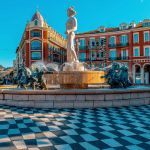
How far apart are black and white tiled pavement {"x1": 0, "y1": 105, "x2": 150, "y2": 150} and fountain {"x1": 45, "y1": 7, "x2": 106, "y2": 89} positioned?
3.03 m

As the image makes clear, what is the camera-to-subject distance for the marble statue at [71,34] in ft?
43.1

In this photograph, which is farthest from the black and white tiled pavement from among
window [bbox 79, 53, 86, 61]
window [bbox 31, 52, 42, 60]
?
window [bbox 31, 52, 42, 60]

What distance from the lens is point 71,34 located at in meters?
13.3

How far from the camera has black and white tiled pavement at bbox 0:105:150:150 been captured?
4.67 m

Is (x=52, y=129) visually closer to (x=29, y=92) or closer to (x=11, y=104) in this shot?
(x=29, y=92)

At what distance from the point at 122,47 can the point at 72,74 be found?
34.7 metres

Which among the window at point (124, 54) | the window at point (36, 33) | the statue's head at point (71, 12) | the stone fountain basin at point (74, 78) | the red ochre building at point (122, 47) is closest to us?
the stone fountain basin at point (74, 78)

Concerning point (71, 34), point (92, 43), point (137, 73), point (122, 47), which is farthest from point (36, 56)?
point (71, 34)

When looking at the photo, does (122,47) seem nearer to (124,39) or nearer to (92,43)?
(124,39)

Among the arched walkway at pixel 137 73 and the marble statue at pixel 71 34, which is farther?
the arched walkway at pixel 137 73

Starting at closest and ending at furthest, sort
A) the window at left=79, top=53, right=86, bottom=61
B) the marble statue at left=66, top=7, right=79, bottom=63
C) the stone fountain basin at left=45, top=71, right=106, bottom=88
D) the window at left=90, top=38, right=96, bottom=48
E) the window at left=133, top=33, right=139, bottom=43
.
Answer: the stone fountain basin at left=45, top=71, right=106, bottom=88 → the marble statue at left=66, top=7, right=79, bottom=63 → the window at left=133, top=33, right=139, bottom=43 → the window at left=90, top=38, right=96, bottom=48 → the window at left=79, top=53, right=86, bottom=61

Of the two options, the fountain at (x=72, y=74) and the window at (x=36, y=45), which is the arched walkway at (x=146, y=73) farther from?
the fountain at (x=72, y=74)

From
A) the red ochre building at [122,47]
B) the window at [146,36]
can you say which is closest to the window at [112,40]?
the red ochre building at [122,47]

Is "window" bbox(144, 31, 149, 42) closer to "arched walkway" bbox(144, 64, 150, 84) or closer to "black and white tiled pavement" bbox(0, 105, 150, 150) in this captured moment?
"arched walkway" bbox(144, 64, 150, 84)
